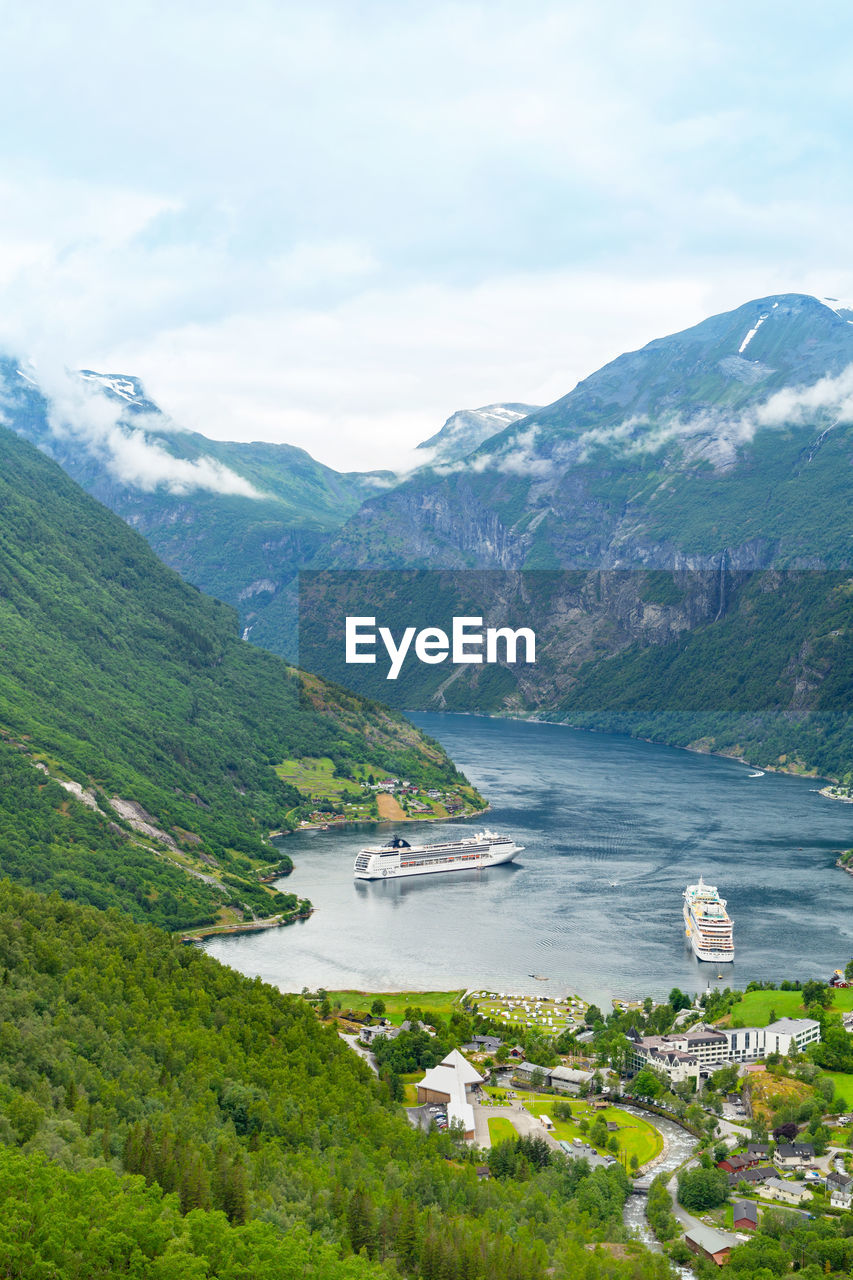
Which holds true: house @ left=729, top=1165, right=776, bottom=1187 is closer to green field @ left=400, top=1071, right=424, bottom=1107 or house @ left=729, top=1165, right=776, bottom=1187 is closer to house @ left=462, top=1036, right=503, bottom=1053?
green field @ left=400, top=1071, right=424, bottom=1107

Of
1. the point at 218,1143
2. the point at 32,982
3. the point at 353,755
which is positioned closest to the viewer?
the point at 218,1143

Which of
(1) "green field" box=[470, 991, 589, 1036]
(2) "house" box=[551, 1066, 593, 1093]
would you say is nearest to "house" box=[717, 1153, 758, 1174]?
(2) "house" box=[551, 1066, 593, 1093]

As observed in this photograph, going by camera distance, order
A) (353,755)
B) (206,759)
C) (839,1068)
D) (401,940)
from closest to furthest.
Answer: (839,1068), (401,940), (206,759), (353,755)

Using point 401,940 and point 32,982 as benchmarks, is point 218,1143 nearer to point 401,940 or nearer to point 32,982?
point 32,982

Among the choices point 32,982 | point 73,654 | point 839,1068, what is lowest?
point 839,1068

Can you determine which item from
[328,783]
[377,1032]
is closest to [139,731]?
[328,783]

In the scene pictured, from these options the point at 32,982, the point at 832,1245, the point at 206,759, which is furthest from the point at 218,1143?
the point at 206,759

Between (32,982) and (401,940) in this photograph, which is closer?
(32,982)
